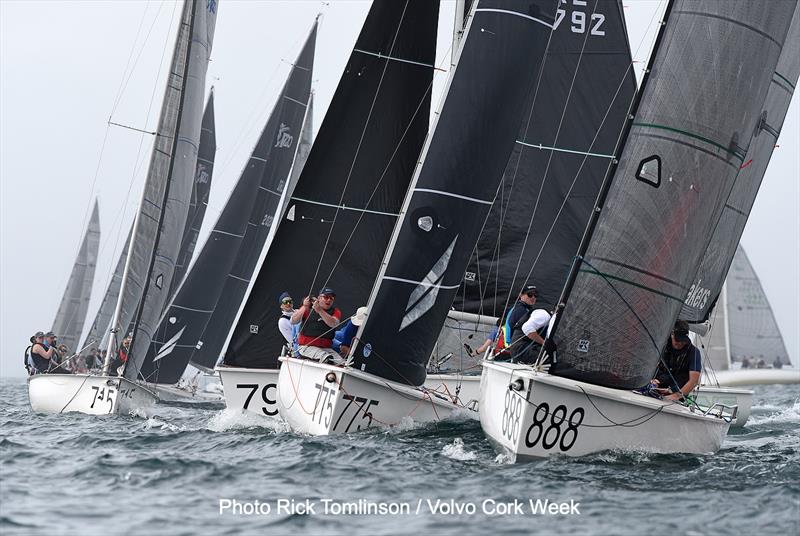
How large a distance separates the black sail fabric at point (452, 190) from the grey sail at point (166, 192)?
6.28 metres

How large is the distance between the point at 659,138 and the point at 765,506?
378cm

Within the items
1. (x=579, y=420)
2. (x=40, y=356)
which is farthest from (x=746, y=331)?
(x=579, y=420)

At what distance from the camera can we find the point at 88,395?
17844mm

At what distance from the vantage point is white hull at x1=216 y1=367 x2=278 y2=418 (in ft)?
49.9

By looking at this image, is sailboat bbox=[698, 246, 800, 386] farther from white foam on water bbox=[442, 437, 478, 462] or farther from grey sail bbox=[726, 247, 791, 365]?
white foam on water bbox=[442, 437, 478, 462]

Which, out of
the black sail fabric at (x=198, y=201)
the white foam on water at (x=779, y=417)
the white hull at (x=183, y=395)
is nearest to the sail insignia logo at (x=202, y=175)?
the black sail fabric at (x=198, y=201)

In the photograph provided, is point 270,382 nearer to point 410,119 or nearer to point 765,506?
point 410,119

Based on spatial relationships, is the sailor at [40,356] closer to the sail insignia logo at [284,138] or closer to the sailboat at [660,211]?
the sail insignia logo at [284,138]

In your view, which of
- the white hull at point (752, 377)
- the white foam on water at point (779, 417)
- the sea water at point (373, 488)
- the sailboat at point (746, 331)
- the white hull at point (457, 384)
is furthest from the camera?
the sailboat at point (746, 331)

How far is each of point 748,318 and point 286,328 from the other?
113 ft

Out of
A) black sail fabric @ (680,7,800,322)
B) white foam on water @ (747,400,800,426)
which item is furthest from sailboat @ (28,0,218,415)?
white foam on water @ (747,400,800,426)

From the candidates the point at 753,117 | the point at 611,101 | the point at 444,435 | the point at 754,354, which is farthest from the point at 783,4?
the point at 754,354

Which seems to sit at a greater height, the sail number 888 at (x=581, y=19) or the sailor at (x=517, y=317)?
the sail number 888 at (x=581, y=19)

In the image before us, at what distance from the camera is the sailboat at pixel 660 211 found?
35.9 ft
